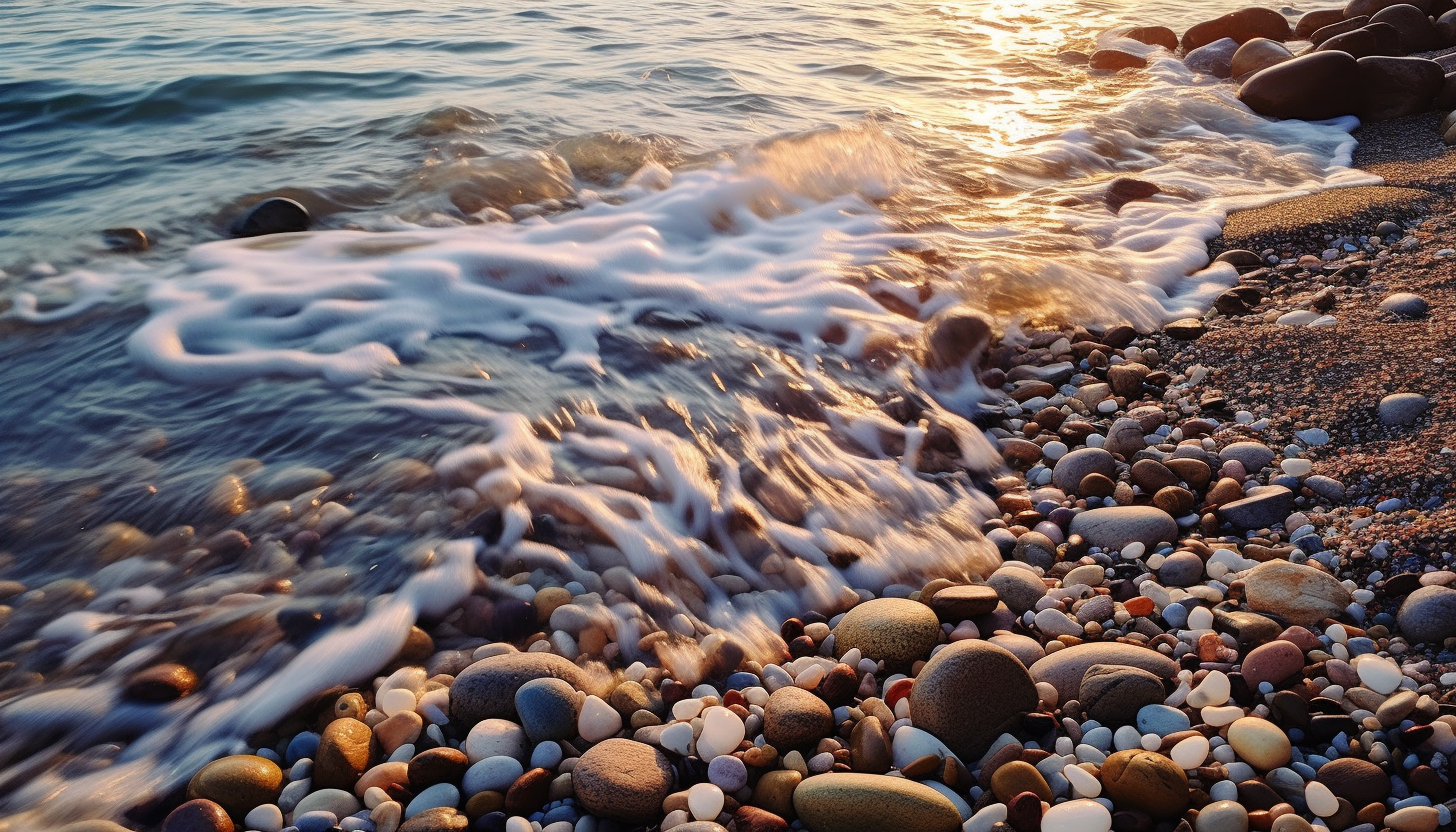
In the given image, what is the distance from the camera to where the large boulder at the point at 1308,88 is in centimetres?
626

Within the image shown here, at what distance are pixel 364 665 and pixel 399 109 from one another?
202 inches

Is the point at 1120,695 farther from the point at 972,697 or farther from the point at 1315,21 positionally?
the point at 1315,21

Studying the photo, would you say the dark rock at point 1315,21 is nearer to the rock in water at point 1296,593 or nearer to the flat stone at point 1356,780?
the rock in water at point 1296,593

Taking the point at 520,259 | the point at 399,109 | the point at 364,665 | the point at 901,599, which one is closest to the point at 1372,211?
the point at 901,599

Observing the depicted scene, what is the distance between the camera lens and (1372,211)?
4.28 m

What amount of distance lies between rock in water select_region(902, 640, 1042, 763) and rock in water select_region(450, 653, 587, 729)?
Answer: 0.75m

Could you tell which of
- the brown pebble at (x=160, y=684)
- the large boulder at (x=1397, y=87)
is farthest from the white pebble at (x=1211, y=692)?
the large boulder at (x=1397, y=87)

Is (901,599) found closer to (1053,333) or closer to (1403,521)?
(1403,521)

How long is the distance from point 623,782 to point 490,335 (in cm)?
220

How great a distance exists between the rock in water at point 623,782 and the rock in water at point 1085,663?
0.85m

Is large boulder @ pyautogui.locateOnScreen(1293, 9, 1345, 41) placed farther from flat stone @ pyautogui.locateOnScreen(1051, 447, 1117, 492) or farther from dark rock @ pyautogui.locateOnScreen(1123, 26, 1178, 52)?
flat stone @ pyautogui.locateOnScreen(1051, 447, 1117, 492)

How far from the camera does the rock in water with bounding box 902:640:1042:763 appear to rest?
1863 millimetres

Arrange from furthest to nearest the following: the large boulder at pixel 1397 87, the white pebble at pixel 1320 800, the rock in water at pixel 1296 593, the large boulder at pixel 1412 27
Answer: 1. the large boulder at pixel 1412 27
2. the large boulder at pixel 1397 87
3. the rock in water at pixel 1296 593
4. the white pebble at pixel 1320 800

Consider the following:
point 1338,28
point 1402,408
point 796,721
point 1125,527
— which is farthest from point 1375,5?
point 796,721
